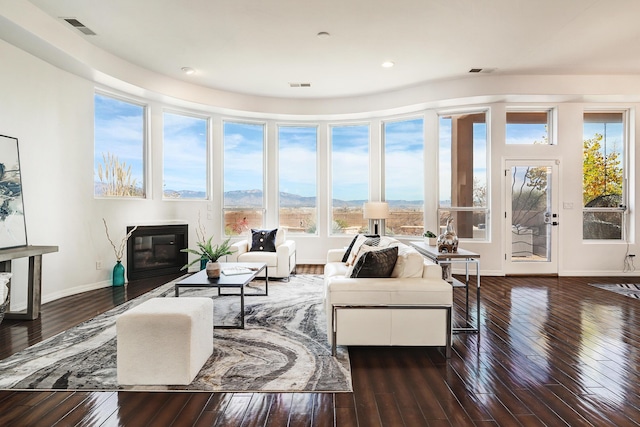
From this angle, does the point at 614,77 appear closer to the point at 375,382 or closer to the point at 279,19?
the point at 279,19

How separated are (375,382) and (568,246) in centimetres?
552

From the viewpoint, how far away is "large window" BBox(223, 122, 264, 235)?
284 inches

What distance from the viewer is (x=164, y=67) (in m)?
5.50

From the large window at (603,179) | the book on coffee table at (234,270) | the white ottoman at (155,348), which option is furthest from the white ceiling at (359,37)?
the white ottoman at (155,348)

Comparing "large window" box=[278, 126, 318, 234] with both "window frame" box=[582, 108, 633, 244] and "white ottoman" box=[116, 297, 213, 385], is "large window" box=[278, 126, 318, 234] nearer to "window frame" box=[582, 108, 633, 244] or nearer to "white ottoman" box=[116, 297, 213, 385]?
"window frame" box=[582, 108, 633, 244]

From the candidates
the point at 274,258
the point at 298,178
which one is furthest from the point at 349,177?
the point at 274,258

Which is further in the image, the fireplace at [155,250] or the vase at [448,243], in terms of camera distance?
the fireplace at [155,250]

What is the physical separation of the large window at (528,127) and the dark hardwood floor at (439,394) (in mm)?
3652

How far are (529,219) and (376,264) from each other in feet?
15.2

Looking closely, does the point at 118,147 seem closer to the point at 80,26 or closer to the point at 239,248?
the point at 80,26

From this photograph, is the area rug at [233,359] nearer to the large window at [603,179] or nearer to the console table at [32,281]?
the console table at [32,281]

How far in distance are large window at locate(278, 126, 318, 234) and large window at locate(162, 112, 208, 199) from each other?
61.7 inches

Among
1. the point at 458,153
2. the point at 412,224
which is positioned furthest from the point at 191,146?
the point at 458,153

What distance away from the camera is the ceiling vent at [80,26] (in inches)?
159
